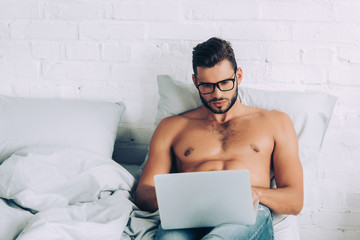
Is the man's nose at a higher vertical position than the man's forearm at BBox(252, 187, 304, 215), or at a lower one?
higher

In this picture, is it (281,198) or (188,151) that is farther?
(188,151)

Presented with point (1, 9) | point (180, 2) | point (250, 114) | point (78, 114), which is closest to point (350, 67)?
point (250, 114)

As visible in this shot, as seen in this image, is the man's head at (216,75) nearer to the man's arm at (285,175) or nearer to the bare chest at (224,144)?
the bare chest at (224,144)

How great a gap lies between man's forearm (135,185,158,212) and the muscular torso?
175 mm

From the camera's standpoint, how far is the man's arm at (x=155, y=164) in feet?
4.87

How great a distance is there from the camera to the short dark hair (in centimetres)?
153

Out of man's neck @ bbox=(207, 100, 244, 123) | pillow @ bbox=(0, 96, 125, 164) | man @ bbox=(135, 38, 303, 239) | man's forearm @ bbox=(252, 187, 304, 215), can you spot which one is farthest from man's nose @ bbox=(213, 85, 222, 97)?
pillow @ bbox=(0, 96, 125, 164)

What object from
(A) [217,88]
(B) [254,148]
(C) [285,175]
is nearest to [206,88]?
(A) [217,88]

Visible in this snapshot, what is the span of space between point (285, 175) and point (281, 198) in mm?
102

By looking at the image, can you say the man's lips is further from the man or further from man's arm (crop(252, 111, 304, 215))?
man's arm (crop(252, 111, 304, 215))

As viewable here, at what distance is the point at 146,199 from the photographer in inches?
58.2

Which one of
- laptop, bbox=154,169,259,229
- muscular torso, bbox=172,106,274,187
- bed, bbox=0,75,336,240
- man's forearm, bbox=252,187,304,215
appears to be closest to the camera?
laptop, bbox=154,169,259,229

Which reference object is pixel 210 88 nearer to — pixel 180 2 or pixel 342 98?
pixel 180 2

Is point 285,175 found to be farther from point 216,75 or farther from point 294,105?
point 216,75
